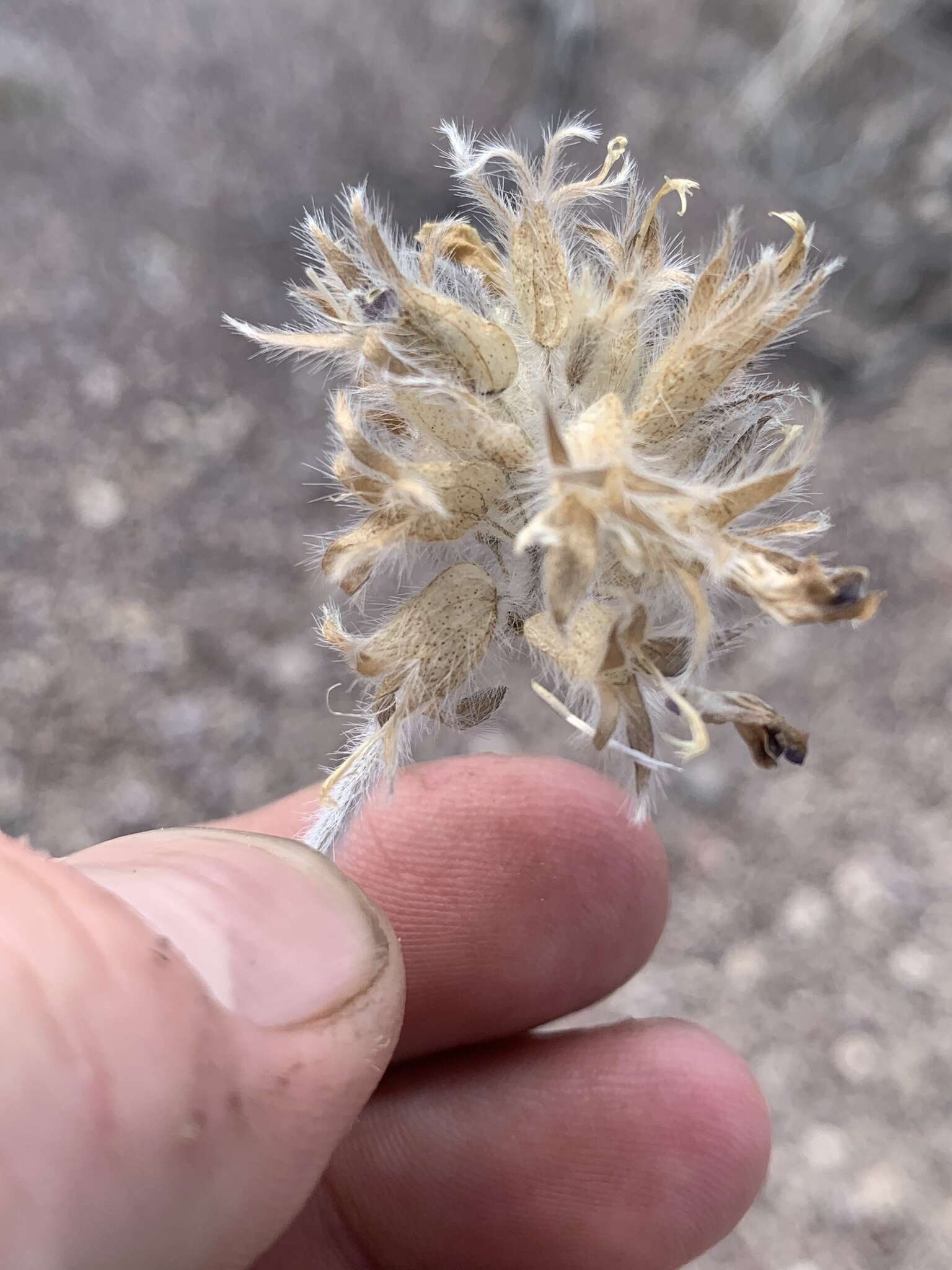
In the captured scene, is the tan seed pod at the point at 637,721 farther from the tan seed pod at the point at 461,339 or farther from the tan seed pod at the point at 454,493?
the tan seed pod at the point at 461,339

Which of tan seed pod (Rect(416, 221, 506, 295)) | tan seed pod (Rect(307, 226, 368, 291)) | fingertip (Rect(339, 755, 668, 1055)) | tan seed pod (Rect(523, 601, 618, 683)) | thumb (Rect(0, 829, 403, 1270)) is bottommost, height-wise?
fingertip (Rect(339, 755, 668, 1055))

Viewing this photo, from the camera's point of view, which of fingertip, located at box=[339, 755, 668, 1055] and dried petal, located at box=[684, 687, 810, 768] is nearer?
dried petal, located at box=[684, 687, 810, 768]

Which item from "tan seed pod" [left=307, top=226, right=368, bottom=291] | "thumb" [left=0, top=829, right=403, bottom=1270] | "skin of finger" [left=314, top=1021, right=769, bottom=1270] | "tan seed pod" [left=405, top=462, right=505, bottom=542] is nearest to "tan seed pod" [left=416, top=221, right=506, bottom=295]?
"tan seed pod" [left=307, top=226, right=368, bottom=291]

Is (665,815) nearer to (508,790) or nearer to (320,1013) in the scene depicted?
(508,790)

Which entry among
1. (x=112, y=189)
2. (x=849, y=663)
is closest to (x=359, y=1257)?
(x=849, y=663)

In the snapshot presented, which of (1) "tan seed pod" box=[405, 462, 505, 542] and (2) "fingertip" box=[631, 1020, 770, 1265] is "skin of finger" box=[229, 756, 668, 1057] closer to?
(2) "fingertip" box=[631, 1020, 770, 1265]

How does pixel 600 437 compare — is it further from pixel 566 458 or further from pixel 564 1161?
pixel 564 1161

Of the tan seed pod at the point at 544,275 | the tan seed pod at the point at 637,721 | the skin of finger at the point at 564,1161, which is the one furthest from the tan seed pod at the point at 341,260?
the skin of finger at the point at 564,1161
